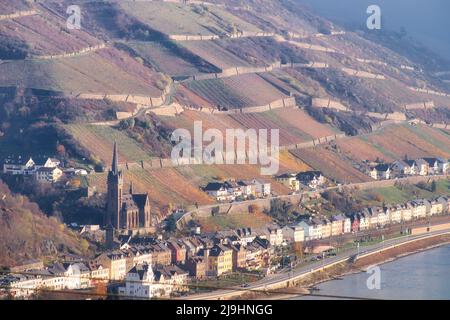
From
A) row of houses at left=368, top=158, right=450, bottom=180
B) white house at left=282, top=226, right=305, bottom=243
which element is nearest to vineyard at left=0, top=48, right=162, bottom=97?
row of houses at left=368, top=158, right=450, bottom=180

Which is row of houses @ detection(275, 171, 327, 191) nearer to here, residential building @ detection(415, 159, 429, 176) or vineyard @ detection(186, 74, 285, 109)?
vineyard @ detection(186, 74, 285, 109)

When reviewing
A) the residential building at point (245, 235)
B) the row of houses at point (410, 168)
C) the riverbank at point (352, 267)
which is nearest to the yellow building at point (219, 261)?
the riverbank at point (352, 267)

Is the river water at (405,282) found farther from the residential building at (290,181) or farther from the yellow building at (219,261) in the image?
the residential building at (290,181)

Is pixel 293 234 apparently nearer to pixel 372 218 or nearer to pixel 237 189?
pixel 237 189
